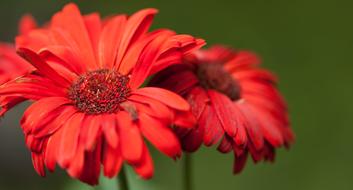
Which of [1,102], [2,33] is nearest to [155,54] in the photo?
[1,102]

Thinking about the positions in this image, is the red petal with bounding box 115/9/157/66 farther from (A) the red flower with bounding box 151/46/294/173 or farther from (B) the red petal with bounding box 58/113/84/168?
(B) the red petal with bounding box 58/113/84/168

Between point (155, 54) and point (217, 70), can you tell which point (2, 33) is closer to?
point (217, 70)

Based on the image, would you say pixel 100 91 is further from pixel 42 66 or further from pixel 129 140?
pixel 129 140

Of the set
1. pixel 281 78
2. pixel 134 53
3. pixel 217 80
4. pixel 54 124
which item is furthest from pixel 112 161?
pixel 281 78

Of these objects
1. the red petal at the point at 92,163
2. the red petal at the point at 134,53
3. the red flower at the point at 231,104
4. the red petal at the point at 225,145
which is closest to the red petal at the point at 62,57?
the red petal at the point at 134,53

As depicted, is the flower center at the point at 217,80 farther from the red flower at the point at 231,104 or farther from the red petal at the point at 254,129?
the red petal at the point at 254,129

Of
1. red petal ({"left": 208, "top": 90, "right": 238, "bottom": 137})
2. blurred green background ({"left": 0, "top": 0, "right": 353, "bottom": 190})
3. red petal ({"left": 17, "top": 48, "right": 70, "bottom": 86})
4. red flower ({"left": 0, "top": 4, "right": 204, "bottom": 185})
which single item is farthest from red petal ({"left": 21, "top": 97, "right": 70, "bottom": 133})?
blurred green background ({"left": 0, "top": 0, "right": 353, "bottom": 190})
